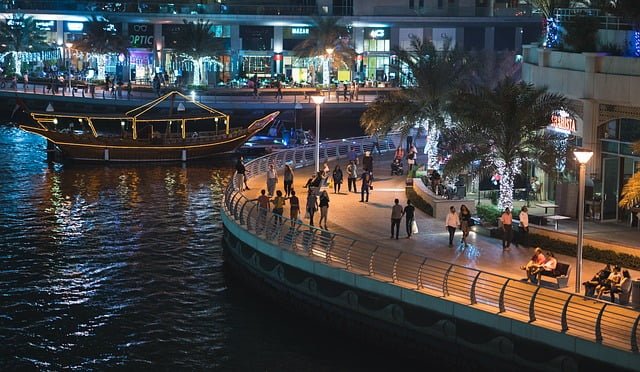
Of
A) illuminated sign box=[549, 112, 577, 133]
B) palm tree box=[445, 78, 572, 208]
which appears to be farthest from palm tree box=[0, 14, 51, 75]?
palm tree box=[445, 78, 572, 208]

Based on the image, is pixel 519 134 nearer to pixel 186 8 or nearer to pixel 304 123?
pixel 304 123

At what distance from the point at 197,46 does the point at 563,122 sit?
65.7 m

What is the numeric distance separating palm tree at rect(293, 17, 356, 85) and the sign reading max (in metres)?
17.1

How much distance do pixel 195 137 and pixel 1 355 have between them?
41659 millimetres

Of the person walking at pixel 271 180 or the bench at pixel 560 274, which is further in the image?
the person walking at pixel 271 180

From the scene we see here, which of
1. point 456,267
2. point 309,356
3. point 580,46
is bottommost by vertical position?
point 309,356

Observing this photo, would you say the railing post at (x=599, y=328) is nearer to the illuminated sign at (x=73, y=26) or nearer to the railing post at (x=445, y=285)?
the railing post at (x=445, y=285)

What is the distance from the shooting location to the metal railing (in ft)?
93.1

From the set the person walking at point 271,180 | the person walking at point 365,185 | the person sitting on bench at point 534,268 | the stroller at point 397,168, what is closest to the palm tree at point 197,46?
the stroller at point 397,168

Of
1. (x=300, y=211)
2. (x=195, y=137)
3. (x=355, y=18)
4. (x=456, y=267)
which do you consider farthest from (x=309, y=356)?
(x=355, y=18)

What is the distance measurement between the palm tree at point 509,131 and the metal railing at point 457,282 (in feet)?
20.9

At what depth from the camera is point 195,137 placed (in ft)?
244

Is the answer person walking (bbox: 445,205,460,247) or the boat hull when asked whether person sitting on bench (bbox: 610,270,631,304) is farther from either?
the boat hull

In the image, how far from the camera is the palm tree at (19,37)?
11219 centimetres
